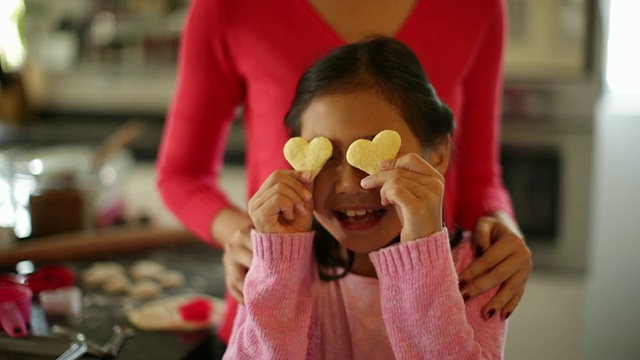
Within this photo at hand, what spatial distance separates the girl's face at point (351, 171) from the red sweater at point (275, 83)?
0.15m

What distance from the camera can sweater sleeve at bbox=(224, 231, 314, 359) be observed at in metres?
0.83

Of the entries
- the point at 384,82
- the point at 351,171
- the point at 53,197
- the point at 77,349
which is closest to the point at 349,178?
the point at 351,171

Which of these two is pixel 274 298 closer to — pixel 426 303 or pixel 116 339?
pixel 426 303

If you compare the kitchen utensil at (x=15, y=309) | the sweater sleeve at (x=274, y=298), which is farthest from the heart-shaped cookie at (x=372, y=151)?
the kitchen utensil at (x=15, y=309)

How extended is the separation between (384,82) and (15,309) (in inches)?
24.0

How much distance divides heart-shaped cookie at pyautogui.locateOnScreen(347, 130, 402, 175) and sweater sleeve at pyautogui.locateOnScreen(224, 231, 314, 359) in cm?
12

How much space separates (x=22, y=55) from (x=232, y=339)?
7.08 feet

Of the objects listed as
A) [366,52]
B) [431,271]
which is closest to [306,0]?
[366,52]

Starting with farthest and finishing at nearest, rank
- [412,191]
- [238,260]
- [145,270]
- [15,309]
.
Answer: [145,270] → [15,309] → [238,260] → [412,191]

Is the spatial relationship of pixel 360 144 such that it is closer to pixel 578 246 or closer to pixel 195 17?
pixel 195 17

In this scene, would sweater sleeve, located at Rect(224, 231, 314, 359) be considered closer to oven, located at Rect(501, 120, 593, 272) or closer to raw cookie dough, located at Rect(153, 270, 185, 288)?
raw cookie dough, located at Rect(153, 270, 185, 288)

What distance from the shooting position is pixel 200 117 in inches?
40.4

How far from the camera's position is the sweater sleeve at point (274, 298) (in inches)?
32.5


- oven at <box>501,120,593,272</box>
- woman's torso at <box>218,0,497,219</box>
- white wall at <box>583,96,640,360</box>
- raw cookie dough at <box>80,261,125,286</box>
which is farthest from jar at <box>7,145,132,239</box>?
white wall at <box>583,96,640,360</box>
